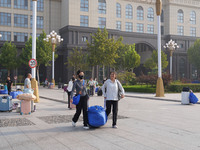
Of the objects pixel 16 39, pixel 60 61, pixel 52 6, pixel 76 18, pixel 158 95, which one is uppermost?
pixel 52 6

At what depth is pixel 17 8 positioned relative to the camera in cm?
5044

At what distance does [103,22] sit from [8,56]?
19503mm

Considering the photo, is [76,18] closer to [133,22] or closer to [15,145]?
[133,22]

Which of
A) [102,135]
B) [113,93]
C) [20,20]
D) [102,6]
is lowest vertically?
[102,135]

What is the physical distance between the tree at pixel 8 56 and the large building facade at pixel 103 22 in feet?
10.8

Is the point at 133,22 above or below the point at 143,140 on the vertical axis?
above

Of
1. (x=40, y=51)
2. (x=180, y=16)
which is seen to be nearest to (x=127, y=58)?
(x=40, y=51)

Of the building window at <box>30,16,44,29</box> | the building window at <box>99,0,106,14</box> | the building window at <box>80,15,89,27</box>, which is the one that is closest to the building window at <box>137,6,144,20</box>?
the building window at <box>99,0,106,14</box>

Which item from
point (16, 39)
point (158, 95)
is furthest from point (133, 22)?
point (158, 95)

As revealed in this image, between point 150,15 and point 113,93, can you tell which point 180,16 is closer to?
point 150,15

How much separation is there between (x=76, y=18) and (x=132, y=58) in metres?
13.3

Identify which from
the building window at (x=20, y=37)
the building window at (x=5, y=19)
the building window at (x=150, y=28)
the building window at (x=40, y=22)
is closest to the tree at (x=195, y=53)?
the building window at (x=150, y=28)

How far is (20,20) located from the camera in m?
50.7

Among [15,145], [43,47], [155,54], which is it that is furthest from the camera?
[155,54]
